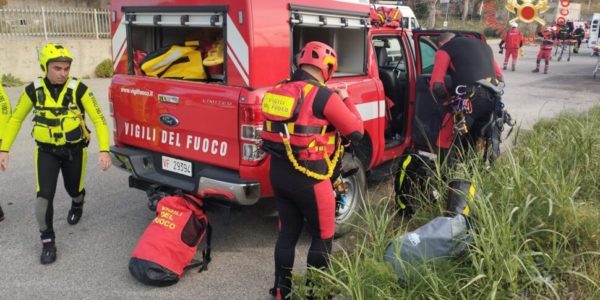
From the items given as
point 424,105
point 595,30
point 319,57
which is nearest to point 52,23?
point 424,105

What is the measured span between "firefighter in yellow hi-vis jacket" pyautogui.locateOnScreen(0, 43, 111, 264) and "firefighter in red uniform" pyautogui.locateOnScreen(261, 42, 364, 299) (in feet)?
6.00

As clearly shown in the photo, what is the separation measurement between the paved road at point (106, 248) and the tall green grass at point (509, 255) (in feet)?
2.99

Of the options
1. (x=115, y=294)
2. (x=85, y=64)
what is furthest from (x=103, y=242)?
(x=85, y=64)

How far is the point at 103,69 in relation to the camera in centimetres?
1404

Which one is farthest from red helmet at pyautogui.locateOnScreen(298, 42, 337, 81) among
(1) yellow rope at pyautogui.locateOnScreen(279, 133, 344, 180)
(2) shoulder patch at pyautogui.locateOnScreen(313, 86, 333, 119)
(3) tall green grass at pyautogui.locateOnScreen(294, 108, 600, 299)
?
(3) tall green grass at pyautogui.locateOnScreen(294, 108, 600, 299)

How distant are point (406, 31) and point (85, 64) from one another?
11.1 meters

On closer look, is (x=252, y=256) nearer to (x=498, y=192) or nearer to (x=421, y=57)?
(x=498, y=192)

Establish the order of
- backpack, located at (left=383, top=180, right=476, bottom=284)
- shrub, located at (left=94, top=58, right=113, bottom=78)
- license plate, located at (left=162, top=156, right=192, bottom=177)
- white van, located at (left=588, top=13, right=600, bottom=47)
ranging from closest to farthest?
backpack, located at (left=383, top=180, right=476, bottom=284), license plate, located at (left=162, top=156, right=192, bottom=177), shrub, located at (left=94, top=58, right=113, bottom=78), white van, located at (left=588, top=13, right=600, bottom=47)

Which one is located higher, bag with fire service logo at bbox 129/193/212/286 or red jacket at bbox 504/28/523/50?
red jacket at bbox 504/28/523/50

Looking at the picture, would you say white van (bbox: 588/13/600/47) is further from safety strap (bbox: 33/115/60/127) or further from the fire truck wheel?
safety strap (bbox: 33/115/60/127)

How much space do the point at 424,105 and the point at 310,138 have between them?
272cm

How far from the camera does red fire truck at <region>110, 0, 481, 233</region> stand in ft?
11.8

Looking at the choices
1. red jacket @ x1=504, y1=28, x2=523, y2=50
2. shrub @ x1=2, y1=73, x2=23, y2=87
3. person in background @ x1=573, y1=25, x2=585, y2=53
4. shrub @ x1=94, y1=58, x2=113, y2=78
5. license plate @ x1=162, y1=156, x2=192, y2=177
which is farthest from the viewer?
person in background @ x1=573, y1=25, x2=585, y2=53

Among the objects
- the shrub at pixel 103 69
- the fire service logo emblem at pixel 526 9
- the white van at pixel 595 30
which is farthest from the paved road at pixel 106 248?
the white van at pixel 595 30
